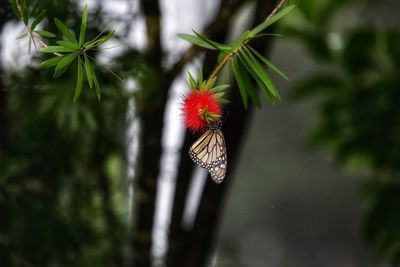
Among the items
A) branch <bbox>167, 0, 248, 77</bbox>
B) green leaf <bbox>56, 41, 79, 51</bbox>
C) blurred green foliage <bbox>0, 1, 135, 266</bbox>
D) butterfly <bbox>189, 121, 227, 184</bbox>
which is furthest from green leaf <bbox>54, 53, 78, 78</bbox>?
branch <bbox>167, 0, 248, 77</bbox>

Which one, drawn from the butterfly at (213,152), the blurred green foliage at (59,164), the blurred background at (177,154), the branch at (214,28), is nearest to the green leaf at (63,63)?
the butterfly at (213,152)

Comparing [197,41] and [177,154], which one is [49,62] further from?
[177,154]

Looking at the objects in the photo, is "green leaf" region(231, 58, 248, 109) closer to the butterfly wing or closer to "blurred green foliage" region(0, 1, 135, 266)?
the butterfly wing

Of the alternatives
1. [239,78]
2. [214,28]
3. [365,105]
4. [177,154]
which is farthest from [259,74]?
[365,105]

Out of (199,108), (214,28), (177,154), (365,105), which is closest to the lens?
(199,108)

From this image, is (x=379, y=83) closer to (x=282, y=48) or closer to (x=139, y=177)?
(x=282, y=48)

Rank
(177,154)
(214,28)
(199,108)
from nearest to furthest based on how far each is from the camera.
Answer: (199,108)
(214,28)
(177,154)
